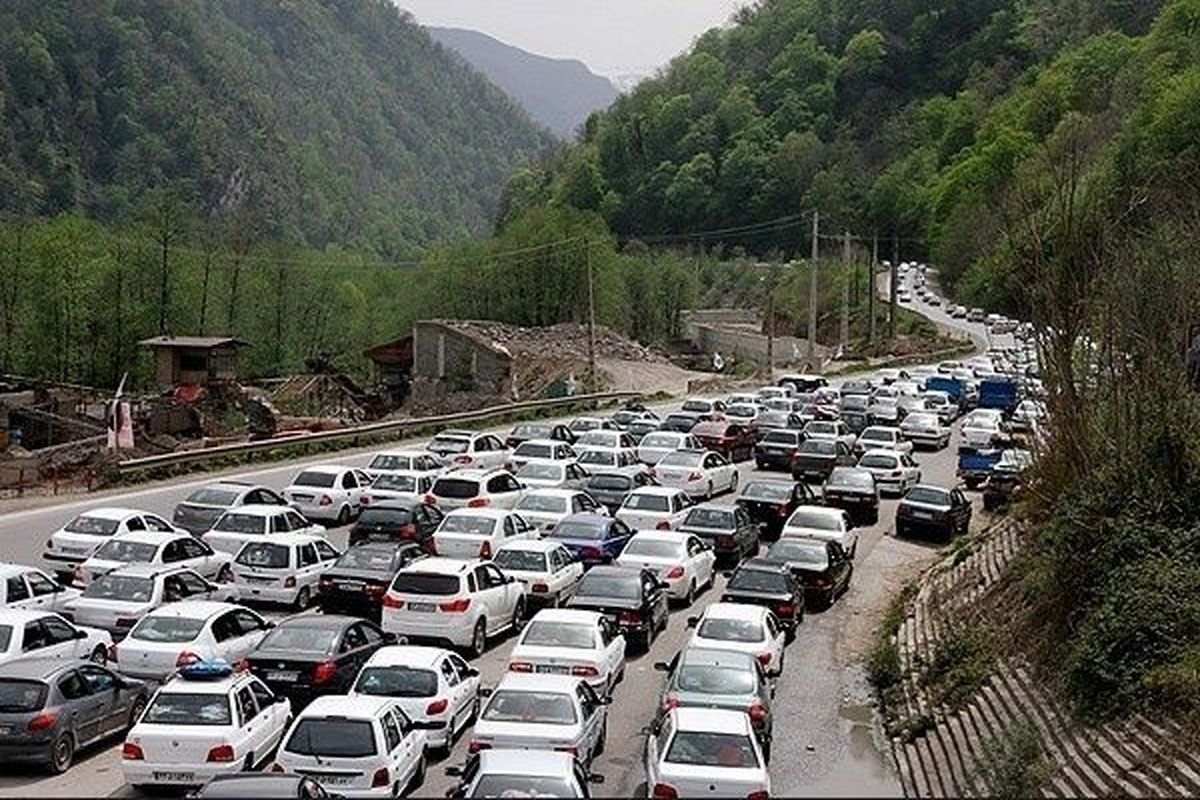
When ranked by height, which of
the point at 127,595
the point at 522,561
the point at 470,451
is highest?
the point at 470,451

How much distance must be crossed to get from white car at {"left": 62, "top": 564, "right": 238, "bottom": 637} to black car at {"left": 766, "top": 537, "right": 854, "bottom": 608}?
10.5m

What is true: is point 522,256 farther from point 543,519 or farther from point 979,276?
point 543,519

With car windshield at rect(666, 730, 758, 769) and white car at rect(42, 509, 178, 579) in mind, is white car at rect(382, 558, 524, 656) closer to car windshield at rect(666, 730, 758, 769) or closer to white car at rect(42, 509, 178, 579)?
white car at rect(42, 509, 178, 579)

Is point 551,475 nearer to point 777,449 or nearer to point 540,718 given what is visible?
point 777,449

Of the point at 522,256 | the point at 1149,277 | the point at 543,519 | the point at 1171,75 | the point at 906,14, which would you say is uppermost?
the point at 906,14

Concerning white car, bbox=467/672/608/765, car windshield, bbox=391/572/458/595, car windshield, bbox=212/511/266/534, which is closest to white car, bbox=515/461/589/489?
car windshield, bbox=212/511/266/534

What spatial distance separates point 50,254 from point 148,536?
56947 millimetres

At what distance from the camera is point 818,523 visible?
2964 cm

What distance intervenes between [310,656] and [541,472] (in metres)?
17.2

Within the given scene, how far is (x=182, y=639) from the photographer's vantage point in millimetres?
18484

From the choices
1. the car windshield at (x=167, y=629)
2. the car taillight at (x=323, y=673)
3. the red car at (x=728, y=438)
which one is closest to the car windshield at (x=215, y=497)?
the car windshield at (x=167, y=629)

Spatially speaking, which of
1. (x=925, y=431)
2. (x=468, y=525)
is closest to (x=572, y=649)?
(x=468, y=525)

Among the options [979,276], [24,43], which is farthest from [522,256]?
[24,43]

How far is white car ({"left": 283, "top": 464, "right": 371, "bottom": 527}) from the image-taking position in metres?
32.1
